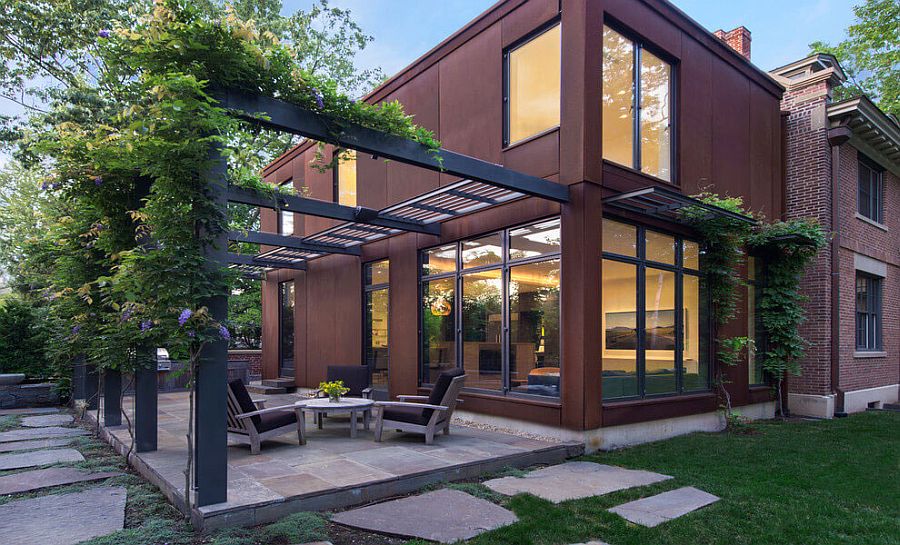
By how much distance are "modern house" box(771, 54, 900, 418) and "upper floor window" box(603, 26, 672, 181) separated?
4.19m

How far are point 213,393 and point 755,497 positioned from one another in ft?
15.5

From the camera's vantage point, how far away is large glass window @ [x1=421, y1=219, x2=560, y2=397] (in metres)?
7.47

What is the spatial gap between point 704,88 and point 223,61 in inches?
299

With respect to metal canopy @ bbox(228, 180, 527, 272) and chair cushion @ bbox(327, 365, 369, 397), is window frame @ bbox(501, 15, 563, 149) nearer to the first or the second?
metal canopy @ bbox(228, 180, 527, 272)

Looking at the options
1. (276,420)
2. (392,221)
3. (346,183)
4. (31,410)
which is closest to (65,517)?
(276,420)

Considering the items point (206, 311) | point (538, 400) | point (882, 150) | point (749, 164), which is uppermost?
point (882, 150)

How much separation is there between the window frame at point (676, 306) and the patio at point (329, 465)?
168 centimetres

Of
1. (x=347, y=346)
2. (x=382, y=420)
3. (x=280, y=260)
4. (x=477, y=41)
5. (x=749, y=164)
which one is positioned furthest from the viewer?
(x=280, y=260)

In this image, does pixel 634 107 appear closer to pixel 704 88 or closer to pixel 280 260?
pixel 704 88

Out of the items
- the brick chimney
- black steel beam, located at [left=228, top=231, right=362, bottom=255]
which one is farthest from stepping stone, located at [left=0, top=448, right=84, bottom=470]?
the brick chimney

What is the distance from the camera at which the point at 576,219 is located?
711cm

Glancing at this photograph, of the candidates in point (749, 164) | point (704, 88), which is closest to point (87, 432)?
point (704, 88)

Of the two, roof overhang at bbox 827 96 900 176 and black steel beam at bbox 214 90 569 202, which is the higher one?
roof overhang at bbox 827 96 900 176

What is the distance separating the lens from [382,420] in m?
6.95
